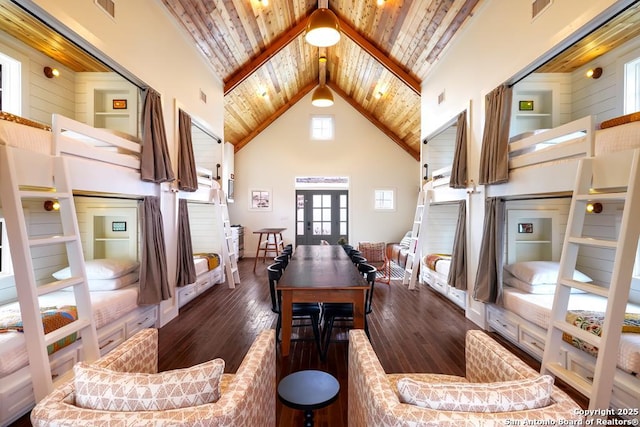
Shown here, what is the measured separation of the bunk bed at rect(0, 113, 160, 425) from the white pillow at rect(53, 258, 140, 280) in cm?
4

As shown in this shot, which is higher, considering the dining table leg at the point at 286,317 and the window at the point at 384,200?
the window at the point at 384,200

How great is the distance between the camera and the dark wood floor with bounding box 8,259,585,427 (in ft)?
9.08

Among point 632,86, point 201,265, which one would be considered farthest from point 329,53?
point 632,86

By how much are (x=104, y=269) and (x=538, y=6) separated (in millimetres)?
4989

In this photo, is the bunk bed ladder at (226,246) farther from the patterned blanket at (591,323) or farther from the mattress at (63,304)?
the patterned blanket at (591,323)

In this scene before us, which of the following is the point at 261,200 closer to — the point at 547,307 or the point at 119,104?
the point at 119,104

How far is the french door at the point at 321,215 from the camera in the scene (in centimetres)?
945

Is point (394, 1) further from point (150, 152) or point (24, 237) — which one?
point (24, 237)

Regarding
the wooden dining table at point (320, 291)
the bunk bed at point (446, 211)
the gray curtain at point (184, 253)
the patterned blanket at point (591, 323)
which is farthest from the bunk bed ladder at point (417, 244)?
the gray curtain at point (184, 253)

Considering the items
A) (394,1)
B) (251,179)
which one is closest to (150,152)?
(394,1)

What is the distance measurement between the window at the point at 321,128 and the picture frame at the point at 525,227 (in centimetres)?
640

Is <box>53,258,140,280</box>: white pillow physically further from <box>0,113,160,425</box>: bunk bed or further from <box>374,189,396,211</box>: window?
<box>374,189,396,211</box>: window

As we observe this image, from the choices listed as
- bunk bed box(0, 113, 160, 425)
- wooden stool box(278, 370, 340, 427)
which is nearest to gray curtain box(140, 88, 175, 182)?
bunk bed box(0, 113, 160, 425)

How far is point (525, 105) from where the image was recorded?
3553 millimetres
